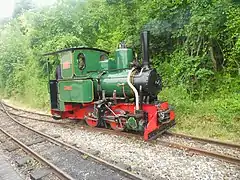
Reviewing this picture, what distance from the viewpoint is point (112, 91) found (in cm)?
820

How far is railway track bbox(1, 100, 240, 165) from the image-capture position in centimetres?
546

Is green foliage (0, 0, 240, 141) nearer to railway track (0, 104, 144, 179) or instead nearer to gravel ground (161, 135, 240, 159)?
gravel ground (161, 135, 240, 159)

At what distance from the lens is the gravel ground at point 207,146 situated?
5.74 metres

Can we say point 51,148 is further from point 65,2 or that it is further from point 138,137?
point 65,2

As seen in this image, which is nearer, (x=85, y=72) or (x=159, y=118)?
(x=159, y=118)

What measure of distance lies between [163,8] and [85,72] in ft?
12.4

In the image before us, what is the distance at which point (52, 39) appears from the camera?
15430mm

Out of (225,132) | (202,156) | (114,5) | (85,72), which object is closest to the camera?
(202,156)

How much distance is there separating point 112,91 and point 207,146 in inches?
131

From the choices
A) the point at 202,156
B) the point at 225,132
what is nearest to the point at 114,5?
the point at 225,132

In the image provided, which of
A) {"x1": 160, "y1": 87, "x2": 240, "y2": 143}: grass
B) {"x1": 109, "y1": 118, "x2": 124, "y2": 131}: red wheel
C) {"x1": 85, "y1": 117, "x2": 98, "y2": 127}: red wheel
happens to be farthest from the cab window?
{"x1": 160, "y1": 87, "x2": 240, "y2": 143}: grass

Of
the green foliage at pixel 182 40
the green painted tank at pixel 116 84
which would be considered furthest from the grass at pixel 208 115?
the green painted tank at pixel 116 84

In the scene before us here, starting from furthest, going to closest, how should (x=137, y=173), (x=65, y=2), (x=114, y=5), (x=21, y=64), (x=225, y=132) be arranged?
(x=21, y=64) < (x=65, y=2) < (x=114, y=5) < (x=225, y=132) < (x=137, y=173)

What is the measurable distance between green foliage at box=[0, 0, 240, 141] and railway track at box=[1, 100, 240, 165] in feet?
2.15
